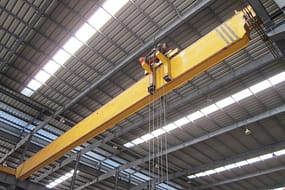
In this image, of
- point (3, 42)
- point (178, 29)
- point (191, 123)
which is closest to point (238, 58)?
point (178, 29)

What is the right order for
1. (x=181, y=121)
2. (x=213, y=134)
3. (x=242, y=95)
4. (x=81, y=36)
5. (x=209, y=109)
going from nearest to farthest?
(x=81, y=36), (x=242, y=95), (x=209, y=109), (x=181, y=121), (x=213, y=134)

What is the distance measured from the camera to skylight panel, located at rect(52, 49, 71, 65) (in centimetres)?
1062

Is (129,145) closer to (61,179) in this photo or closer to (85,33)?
(61,179)

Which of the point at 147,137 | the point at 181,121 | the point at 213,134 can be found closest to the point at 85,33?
the point at 181,121

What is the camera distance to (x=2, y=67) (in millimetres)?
11359

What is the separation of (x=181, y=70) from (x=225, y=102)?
6.39 metres

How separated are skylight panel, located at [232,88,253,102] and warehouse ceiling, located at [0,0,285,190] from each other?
4 cm

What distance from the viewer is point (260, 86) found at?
1123cm

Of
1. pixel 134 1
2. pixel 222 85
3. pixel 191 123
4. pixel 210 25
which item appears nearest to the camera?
pixel 134 1

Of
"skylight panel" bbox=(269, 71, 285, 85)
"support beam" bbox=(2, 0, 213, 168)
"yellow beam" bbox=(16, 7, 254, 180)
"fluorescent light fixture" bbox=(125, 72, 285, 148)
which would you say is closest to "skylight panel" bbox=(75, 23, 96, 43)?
"support beam" bbox=(2, 0, 213, 168)

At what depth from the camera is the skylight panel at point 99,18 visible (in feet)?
30.1

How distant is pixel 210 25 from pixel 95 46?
4.48m

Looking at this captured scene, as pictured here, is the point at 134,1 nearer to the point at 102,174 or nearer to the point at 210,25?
the point at 210,25

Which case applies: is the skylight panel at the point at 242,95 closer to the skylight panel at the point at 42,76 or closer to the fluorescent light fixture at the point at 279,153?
the fluorescent light fixture at the point at 279,153
